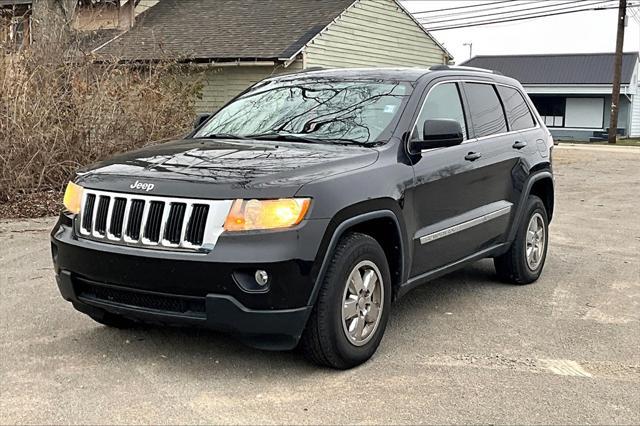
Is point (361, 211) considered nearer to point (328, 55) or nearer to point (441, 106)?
point (441, 106)

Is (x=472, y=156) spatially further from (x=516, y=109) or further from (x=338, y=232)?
(x=338, y=232)

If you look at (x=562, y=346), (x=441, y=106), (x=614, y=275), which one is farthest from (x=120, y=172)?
(x=614, y=275)

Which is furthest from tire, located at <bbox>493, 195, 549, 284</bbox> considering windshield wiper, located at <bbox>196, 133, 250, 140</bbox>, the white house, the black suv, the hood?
the white house

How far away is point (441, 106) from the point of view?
5504 mm

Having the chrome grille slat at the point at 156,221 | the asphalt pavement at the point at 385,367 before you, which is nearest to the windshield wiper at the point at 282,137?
the chrome grille slat at the point at 156,221

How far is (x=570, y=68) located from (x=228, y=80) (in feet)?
103

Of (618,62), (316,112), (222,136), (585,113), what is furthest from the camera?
(585,113)

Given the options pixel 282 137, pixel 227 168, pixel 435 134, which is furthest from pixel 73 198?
pixel 435 134

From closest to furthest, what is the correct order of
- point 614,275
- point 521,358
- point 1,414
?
point 1,414, point 521,358, point 614,275

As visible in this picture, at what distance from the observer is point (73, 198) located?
456 cm

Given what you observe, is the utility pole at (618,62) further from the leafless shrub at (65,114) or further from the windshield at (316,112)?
the windshield at (316,112)

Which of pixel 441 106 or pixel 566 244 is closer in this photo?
pixel 441 106

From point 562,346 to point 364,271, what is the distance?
5.06 ft

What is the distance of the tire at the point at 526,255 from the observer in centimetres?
637
